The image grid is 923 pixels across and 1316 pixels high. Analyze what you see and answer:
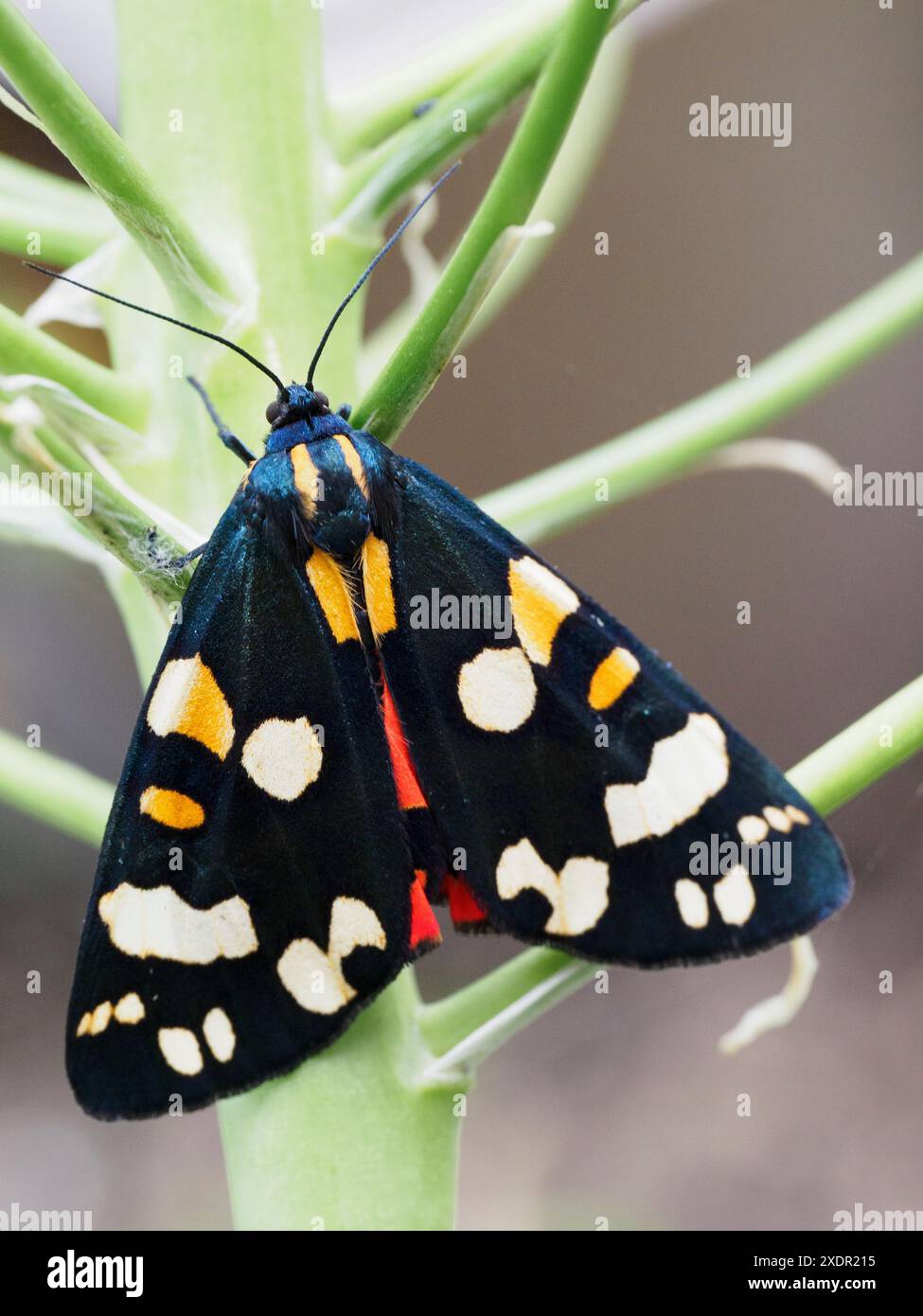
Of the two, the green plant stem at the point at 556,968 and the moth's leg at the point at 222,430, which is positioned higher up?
the moth's leg at the point at 222,430

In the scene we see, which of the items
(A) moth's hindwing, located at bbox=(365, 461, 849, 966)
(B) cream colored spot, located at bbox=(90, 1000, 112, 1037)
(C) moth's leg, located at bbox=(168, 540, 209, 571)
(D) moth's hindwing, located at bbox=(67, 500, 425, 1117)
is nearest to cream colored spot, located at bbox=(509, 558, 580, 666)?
(A) moth's hindwing, located at bbox=(365, 461, 849, 966)

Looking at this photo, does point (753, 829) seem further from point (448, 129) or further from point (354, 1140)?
point (448, 129)

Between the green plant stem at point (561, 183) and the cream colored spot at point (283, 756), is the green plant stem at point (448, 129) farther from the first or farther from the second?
the cream colored spot at point (283, 756)

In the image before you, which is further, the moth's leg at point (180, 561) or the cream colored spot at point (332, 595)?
the cream colored spot at point (332, 595)

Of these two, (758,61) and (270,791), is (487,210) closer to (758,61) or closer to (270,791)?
(270,791)

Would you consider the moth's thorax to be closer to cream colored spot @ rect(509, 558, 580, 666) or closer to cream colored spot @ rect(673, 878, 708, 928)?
cream colored spot @ rect(509, 558, 580, 666)

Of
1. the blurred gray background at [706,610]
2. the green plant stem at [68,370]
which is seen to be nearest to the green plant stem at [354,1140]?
the green plant stem at [68,370]

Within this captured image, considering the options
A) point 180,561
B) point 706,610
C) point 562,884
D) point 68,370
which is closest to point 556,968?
point 562,884
